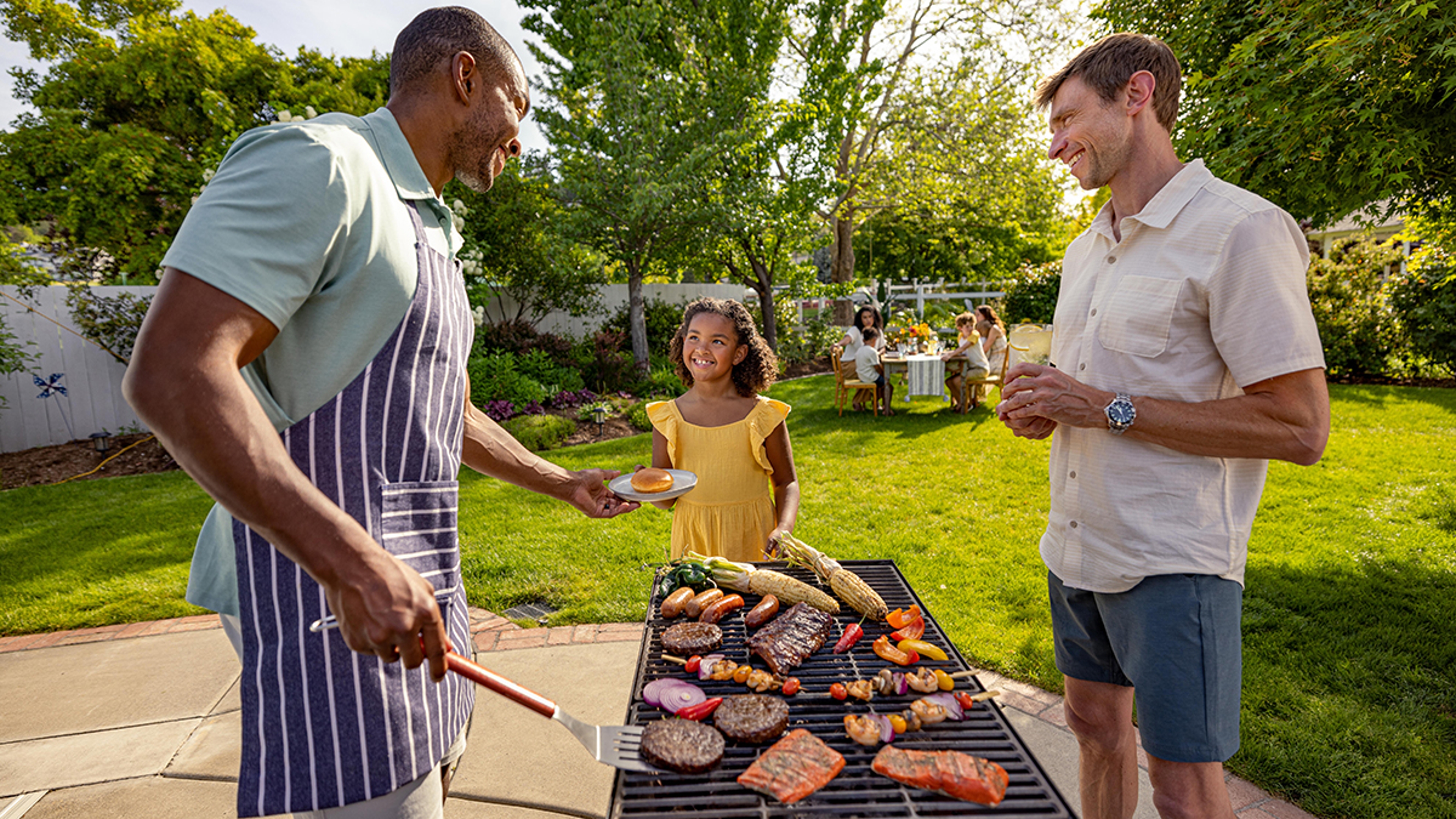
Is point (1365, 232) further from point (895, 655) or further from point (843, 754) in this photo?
point (843, 754)

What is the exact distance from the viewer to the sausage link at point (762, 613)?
7.47 feet

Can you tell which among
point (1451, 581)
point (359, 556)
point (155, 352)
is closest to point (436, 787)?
point (359, 556)

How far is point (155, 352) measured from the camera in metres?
0.98

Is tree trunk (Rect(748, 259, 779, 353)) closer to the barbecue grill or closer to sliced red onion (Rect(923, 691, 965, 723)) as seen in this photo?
the barbecue grill

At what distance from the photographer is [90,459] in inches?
365

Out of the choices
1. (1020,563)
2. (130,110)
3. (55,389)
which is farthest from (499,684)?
(130,110)

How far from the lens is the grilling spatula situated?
1.30 metres

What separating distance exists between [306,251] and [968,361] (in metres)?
Answer: 10.6

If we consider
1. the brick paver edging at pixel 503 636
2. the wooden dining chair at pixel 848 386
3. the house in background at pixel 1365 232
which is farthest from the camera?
the wooden dining chair at pixel 848 386

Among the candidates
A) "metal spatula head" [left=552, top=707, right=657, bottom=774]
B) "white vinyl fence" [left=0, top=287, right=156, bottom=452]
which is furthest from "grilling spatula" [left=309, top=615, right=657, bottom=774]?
"white vinyl fence" [left=0, top=287, right=156, bottom=452]

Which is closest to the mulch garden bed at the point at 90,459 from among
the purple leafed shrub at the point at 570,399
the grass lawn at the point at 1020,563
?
the grass lawn at the point at 1020,563

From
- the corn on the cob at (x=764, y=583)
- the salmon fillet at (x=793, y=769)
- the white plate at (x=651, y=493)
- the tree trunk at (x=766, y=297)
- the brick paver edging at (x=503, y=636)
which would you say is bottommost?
the brick paver edging at (x=503, y=636)

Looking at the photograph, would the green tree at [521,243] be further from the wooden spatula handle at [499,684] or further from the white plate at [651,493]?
the wooden spatula handle at [499,684]

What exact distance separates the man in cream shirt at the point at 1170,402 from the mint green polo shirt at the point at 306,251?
5.46 feet
